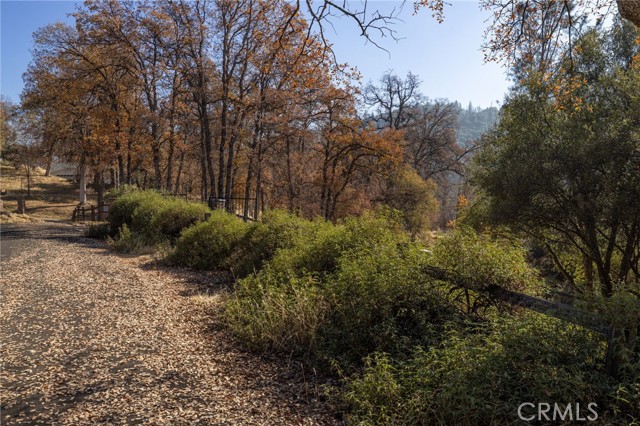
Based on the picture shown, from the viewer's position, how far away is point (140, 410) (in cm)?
A: 415

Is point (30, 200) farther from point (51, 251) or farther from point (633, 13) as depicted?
point (633, 13)

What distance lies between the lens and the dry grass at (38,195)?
34.7 m

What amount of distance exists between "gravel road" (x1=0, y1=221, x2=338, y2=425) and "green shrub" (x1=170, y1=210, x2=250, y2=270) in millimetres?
2022

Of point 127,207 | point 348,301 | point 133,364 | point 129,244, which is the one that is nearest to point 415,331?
point 348,301

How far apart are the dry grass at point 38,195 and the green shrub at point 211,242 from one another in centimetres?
2103

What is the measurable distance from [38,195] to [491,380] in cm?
4867

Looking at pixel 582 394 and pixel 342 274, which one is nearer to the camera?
pixel 582 394

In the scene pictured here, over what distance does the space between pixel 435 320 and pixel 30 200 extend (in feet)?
146

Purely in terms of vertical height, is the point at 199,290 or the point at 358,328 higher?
the point at 358,328

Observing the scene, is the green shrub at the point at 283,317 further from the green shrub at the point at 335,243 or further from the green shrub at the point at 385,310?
the green shrub at the point at 335,243

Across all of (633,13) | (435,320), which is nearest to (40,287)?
(435,320)

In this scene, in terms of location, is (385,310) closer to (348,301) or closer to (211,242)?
(348,301)

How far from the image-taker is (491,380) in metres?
3.58

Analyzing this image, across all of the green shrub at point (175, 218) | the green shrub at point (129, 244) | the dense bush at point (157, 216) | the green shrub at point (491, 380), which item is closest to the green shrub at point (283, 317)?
the green shrub at point (491, 380)
